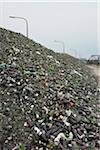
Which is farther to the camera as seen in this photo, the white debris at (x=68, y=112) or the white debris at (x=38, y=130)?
the white debris at (x=68, y=112)

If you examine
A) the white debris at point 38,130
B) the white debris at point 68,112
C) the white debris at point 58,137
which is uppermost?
the white debris at point 68,112

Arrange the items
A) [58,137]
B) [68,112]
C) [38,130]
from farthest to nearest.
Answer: [68,112]
[38,130]
[58,137]

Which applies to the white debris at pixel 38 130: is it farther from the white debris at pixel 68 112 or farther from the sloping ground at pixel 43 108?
the white debris at pixel 68 112

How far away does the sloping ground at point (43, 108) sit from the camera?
558cm

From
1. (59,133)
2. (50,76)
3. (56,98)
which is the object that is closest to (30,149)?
(59,133)

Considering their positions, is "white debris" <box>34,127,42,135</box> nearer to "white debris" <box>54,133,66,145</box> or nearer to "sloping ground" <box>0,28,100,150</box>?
"sloping ground" <box>0,28,100,150</box>

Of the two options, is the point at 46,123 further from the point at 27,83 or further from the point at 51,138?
the point at 27,83

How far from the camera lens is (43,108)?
6418 millimetres

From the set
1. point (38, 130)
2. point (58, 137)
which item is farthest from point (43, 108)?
point (58, 137)

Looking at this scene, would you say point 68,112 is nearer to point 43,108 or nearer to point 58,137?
point 43,108

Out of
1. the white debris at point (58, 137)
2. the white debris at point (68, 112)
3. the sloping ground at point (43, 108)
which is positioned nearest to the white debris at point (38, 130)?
the sloping ground at point (43, 108)

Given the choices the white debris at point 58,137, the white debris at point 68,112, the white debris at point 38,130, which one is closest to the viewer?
the white debris at point 58,137

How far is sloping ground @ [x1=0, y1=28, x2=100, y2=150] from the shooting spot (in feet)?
18.3

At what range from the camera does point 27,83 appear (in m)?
7.32
